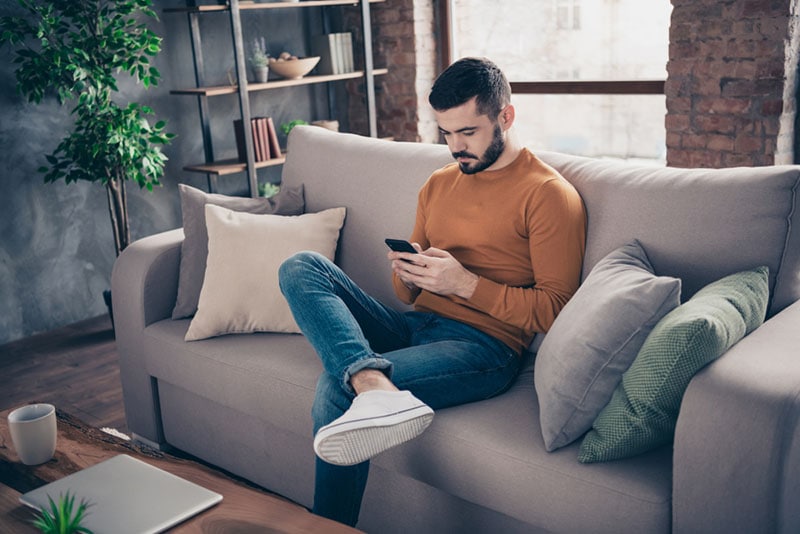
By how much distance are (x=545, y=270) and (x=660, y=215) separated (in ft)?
0.93

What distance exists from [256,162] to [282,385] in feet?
7.44

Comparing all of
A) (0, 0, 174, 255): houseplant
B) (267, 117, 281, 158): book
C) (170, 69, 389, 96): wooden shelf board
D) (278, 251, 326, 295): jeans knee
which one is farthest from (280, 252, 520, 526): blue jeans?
(267, 117, 281, 158): book

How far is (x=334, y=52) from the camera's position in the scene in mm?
4422

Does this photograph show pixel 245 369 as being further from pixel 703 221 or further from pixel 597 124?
pixel 597 124

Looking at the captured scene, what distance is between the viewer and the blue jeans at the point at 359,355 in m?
1.64

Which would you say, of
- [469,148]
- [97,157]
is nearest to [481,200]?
[469,148]

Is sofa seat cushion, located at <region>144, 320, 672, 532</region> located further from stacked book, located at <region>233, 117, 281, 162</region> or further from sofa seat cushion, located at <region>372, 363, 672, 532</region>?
stacked book, located at <region>233, 117, 281, 162</region>

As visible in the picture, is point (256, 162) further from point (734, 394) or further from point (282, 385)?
point (734, 394)

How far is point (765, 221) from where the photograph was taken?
5.44ft

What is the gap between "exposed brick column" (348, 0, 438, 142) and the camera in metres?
4.53

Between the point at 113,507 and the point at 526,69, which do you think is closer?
the point at 113,507

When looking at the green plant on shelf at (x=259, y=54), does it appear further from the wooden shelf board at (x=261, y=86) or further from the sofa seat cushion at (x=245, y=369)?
the sofa seat cushion at (x=245, y=369)

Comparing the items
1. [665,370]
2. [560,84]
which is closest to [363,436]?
[665,370]

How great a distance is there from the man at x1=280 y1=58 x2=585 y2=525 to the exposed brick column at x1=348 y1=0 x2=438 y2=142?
2.59 meters
